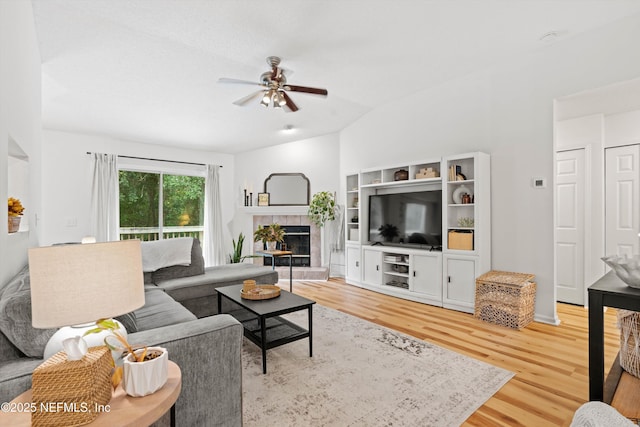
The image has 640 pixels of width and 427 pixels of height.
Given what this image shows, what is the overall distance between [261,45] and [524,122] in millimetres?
2876

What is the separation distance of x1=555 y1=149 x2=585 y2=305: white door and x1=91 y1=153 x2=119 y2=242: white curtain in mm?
6600

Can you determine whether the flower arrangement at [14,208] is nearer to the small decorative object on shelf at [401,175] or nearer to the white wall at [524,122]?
the small decorative object on shelf at [401,175]

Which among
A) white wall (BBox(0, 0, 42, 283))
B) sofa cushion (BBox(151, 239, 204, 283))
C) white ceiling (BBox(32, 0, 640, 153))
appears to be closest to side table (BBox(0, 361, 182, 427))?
white wall (BBox(0, 0, 42, 283))

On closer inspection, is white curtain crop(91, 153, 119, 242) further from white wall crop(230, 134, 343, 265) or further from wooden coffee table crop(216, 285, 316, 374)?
wooden coffee table crop(216, 285, 316, 374)

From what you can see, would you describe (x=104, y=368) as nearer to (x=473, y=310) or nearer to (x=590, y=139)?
(x=473, y=310)

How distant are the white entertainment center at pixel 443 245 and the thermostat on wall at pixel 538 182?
0.45m

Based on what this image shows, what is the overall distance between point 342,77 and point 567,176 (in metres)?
3.10

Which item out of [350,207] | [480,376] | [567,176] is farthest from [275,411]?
[567,176]

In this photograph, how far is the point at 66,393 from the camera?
0.88 metres

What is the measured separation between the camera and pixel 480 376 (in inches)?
87.1

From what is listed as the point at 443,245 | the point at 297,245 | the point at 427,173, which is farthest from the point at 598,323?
the point at 297,245

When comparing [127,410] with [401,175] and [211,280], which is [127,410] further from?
[401,175]

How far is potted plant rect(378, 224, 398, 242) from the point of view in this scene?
4.55 m

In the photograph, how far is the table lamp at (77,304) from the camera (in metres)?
0.88
